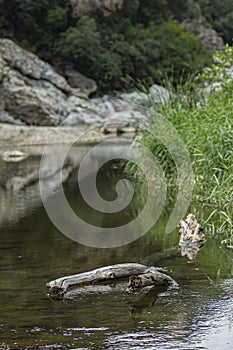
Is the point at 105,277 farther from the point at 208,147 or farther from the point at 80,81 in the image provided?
the point at 80,81

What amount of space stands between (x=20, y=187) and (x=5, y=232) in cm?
433

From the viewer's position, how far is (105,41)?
139 ft

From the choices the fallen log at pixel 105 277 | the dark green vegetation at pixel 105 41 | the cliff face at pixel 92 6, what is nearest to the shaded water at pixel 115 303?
the fallen log at pixel 105 277

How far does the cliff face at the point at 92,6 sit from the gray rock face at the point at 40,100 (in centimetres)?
1018

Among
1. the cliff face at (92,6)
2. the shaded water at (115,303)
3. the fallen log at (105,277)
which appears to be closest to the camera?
the shaded water at (115,303)

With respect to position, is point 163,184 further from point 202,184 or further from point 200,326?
point 200,326

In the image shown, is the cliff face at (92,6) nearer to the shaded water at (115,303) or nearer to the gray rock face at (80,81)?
the gray rock face at (80,81)

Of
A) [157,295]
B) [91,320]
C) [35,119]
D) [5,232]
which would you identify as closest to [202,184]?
[5,232]

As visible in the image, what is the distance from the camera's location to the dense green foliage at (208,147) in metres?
6.83

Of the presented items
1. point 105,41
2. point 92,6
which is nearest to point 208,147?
point 105,41

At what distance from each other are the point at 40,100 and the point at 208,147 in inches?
837

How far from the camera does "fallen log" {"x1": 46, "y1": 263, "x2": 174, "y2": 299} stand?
4.30 m

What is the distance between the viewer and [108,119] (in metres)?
29.2

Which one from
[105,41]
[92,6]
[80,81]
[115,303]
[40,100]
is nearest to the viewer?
[115,303]
